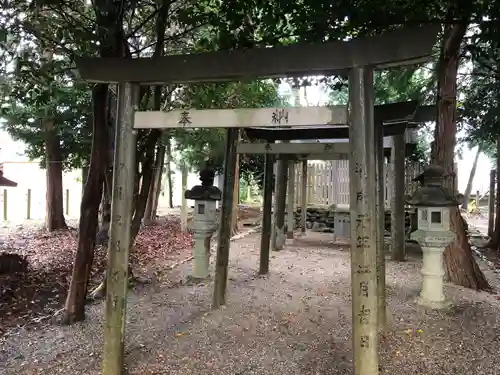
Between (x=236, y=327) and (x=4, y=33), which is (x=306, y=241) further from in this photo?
(x=4, y=33)

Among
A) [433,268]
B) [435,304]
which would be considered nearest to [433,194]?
[433,268]

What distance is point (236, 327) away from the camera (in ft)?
15.2

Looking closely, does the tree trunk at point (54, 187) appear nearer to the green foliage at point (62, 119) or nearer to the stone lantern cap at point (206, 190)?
the green foliage at point (62, 119)

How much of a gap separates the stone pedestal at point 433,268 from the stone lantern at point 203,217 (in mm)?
3067

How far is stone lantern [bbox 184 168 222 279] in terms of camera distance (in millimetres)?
6621

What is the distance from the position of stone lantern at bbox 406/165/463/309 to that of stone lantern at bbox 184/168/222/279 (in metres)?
3.07

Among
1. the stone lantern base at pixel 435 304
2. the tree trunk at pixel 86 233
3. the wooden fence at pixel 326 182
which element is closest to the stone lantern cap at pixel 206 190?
the tree trunk at pixel 86 233

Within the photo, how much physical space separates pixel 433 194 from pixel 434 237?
1.86ft

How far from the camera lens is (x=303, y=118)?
125 inches

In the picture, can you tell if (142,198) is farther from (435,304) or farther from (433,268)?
(435,304)

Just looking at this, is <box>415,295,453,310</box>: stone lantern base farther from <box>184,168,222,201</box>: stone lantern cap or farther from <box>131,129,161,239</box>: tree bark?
<box>131,129,161,239</box>: tree bark

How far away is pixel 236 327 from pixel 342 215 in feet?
22.1

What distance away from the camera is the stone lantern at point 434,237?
17.3 ft

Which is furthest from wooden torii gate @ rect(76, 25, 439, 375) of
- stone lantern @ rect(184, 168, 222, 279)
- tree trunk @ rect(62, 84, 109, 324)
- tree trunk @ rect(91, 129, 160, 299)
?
stone lantern @ rect(184, 168, 222, 279)
